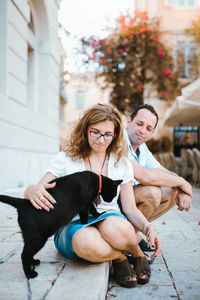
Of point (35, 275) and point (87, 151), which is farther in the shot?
point (87, 151)

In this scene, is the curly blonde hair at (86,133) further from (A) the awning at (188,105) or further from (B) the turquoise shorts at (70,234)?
(A) the awning at (188,105)

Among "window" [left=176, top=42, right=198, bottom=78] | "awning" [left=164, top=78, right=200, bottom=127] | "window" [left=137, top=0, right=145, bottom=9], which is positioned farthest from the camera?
"window" [left=137, top=0, right=145, bottom=9]

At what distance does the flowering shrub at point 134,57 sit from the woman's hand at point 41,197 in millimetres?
12912

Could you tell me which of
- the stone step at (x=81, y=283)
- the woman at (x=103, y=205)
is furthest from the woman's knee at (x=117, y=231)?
the stone step at (x=81, y=283)

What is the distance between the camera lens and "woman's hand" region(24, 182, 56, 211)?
176cm

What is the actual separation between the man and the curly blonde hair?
271mm

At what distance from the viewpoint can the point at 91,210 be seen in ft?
6.81

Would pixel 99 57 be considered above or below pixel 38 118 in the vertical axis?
above

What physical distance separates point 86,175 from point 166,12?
14945 mm

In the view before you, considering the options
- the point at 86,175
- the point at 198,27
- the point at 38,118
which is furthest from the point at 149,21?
the point at 86,175

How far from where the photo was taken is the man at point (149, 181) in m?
2.54

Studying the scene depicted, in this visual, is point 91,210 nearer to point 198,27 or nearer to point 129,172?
point 129,172

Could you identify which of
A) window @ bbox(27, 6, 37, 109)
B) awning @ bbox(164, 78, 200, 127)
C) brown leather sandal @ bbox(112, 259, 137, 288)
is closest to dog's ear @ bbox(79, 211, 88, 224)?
brown leather sandal @ bbox(112, 259, 137, 288)

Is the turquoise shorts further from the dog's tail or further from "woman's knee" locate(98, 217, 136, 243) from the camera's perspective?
the dog's tail
